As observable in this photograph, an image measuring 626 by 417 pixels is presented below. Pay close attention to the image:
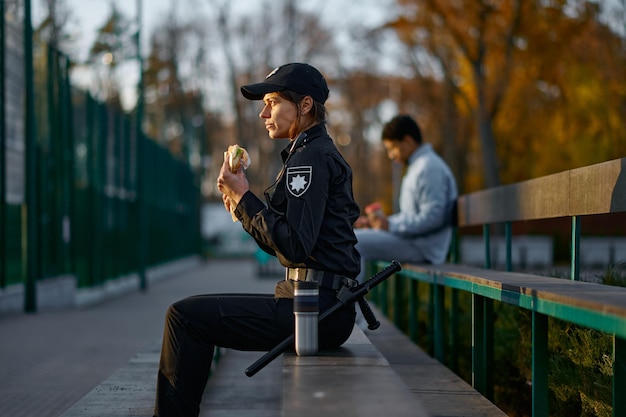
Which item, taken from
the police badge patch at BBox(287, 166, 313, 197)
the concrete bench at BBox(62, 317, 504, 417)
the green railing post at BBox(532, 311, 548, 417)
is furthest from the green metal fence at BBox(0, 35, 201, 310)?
Result: the green railing post at BBox(532, 311, 548, 417)

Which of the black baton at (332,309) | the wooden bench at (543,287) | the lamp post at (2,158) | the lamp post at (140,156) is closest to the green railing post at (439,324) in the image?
the wooden bench at (543,287)

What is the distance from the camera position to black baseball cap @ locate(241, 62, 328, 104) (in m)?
4.41

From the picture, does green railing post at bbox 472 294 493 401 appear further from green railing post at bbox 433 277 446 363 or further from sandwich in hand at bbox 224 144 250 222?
sandwich in hand at bbox 224 144 250 222

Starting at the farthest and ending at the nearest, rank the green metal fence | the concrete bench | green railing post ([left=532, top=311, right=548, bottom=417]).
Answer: the green metal fence < green railing post ([left=532, top=311, right=548, bottom=417]) < the concrete bench

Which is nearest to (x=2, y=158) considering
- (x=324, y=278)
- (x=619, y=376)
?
(x=324, y=278)

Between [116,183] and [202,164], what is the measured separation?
1090 inches

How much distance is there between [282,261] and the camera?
4.35 metres

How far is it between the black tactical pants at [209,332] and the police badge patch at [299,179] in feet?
1.44

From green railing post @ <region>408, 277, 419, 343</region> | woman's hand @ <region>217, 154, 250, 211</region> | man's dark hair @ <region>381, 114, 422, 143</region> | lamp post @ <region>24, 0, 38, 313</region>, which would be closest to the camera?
woman's hand @ <region>217, 154, 250, 211</region>

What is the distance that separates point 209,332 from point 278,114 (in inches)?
37.8

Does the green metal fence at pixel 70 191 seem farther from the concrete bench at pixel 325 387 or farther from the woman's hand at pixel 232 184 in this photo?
the woman's hand at pixel 232 184

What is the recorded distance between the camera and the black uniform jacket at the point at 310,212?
13.4ft

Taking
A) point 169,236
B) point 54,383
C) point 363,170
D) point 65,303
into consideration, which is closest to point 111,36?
point 169,236

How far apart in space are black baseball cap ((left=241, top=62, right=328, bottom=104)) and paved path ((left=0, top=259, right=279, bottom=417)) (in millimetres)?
2435
